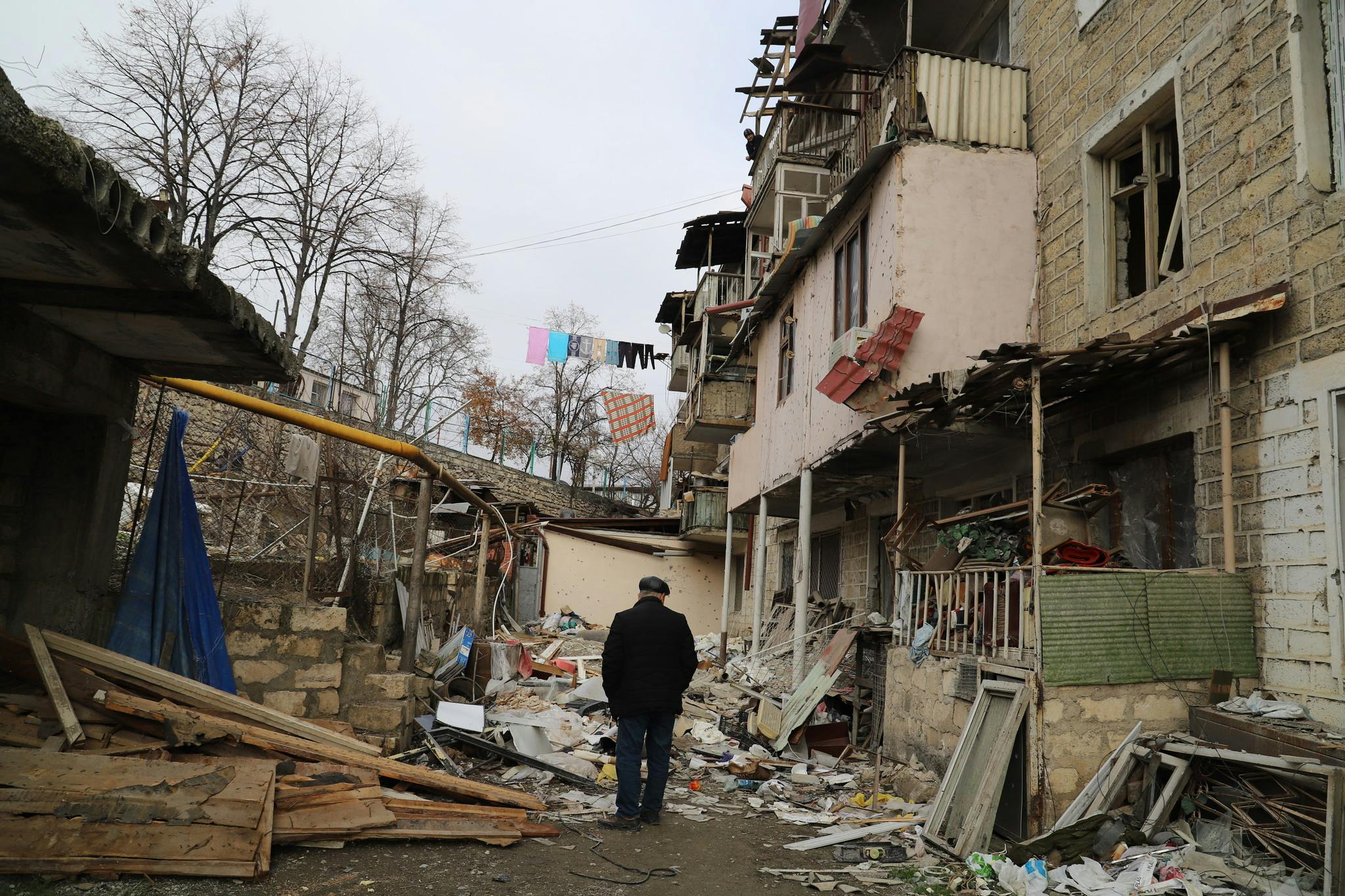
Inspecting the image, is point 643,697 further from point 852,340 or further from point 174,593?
point 852,340

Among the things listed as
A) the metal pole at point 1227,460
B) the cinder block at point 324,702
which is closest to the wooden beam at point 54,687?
the cinder block at point 324,702

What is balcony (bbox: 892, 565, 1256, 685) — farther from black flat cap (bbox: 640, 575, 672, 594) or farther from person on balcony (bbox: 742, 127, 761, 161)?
person on balcony (bbox: 742, 127, 761, 161)

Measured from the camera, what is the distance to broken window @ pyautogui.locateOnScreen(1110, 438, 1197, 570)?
22.7 feet

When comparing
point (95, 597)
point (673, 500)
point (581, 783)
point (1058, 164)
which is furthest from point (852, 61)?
point (673, 500)

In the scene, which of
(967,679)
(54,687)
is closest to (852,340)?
(967,679)

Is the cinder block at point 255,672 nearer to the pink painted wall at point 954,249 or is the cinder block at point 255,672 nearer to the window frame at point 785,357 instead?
the pink painted wall at point 954,249

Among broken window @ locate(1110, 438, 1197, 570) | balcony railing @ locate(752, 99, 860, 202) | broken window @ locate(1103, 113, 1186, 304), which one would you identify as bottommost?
broken window @ locate(1110, 438, 1197, 570)

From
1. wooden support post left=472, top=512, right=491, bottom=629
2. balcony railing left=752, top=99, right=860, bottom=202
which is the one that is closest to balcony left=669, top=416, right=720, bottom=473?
balcony railing left=752, top=99, right=860, bottom=202

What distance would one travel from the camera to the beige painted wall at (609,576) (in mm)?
25312

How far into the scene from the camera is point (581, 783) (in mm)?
7289

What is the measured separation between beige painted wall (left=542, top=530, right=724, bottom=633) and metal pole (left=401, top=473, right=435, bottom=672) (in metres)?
17.6

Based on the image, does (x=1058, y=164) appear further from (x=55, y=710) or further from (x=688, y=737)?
(x=55, y=710)

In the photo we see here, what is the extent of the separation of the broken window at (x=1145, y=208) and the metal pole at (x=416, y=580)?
21.1 feet

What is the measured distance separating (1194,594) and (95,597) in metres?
7.56
